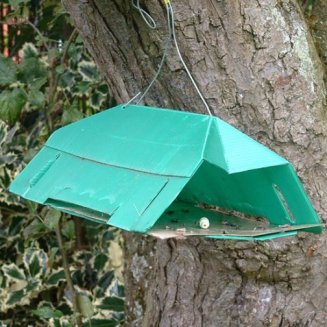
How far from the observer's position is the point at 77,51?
90.0 inches

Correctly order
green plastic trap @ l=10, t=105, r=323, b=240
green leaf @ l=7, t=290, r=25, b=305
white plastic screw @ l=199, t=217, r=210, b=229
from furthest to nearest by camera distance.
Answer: green leaf @ l=7, t=290, r=25, b=305
white plastic screw @ l=199, t=217, r=210, b=229
green plastic trap @ l=10, t=105, r=323, b=240

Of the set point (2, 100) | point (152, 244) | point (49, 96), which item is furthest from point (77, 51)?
point (152, 244)

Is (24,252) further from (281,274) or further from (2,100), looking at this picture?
(281,274)

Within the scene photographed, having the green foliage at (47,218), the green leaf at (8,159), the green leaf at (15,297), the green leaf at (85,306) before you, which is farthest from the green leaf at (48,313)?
the green leaf at (8,159)

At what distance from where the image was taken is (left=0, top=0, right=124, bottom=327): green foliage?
207 centimetres

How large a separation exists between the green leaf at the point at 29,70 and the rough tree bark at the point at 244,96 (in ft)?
2.18

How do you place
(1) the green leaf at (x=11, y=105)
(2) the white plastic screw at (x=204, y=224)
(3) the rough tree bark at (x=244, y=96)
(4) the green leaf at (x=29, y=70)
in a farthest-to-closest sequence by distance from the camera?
(4) the green leaf at (x=29, y=70) < (1) the green leaf at (x=11, y=105) < (3) the rough tree bark at (x=244, y=96) < (2) the white plastic screw at (x=204, y=224)

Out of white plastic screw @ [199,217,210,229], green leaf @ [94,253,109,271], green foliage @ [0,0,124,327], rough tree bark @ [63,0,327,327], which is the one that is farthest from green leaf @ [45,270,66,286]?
white plastic screw @ [199,217,210,229]

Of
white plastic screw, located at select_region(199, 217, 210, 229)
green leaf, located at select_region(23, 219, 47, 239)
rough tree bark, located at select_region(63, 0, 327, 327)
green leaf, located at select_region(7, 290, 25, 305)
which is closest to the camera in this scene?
white plastic screw, located at select_region(199, 217, 210, 229)

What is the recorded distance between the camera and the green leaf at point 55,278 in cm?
239

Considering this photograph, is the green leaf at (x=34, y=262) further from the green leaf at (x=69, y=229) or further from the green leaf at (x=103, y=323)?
the green leaf at (x=103, y=323)

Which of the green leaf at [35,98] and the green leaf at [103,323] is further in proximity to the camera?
the green leaf at [103,323]

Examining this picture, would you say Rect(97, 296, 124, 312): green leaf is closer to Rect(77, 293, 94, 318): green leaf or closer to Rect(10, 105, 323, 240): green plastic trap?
Rect(77, 293, 94, 318): green leaf

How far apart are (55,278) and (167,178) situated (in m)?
1.51
